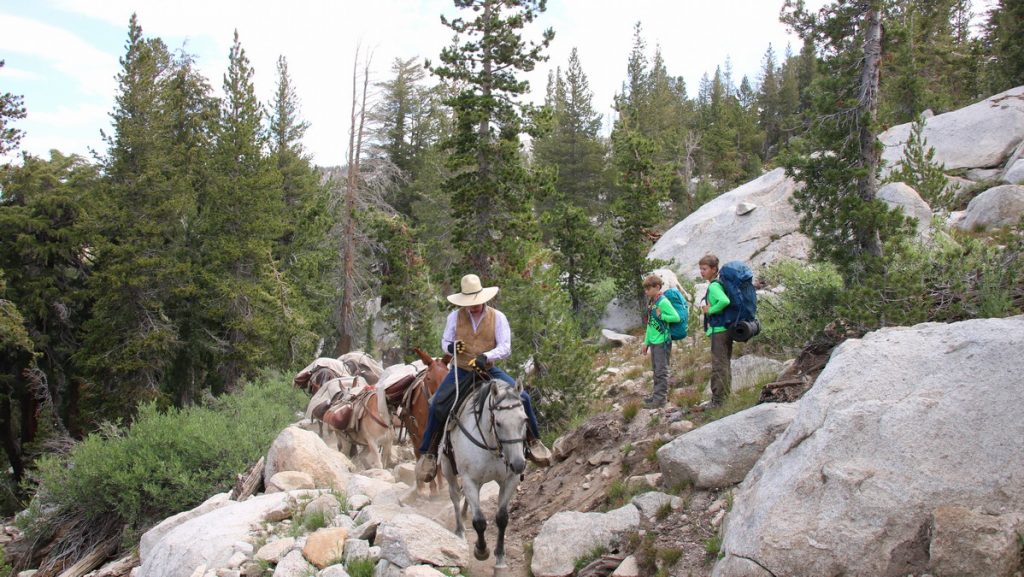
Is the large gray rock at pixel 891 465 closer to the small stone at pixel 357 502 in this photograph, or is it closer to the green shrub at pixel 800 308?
the green shrub at pixel 800 308

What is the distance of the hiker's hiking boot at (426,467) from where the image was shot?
8156mm

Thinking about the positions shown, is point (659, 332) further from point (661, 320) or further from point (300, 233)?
point (300, 233)

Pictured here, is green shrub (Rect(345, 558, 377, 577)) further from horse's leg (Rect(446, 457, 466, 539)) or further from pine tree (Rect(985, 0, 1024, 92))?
pine tree (Rect(985, 0, 1024, 92))

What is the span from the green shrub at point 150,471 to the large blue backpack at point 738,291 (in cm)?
993

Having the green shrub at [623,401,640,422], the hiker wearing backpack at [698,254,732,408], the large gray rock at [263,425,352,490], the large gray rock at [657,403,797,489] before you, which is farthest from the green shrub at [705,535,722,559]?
the large gray rock at [263,425,352,490]

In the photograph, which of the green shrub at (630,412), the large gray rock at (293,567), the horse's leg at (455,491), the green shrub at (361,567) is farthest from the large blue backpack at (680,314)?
Result: the large gray rock at (293,567)

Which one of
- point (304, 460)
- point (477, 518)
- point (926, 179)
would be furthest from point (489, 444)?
point (926, 179)

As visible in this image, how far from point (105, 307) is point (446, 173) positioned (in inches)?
695

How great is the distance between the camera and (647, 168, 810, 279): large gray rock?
28.0 meters

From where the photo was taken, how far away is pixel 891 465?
5.24 meters

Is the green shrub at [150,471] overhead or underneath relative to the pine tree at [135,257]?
underneath

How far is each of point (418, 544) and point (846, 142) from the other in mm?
10463

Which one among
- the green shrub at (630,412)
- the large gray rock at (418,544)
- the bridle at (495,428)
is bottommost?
the large gray rock at (418,544)

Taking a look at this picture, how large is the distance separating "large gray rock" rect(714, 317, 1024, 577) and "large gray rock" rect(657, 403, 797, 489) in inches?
46.5
